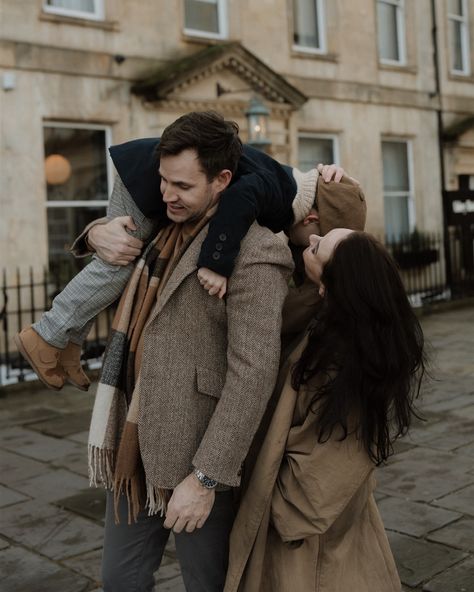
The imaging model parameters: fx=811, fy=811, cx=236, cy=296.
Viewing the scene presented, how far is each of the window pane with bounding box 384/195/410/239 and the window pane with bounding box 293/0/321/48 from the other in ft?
10.8

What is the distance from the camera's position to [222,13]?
12.5 metres

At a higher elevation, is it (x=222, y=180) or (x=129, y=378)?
(x=222, y=180)

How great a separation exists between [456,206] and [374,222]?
1.54 meters

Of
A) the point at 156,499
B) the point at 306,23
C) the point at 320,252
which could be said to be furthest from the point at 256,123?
the point at 156,499

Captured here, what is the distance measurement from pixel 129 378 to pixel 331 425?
25.5 inches

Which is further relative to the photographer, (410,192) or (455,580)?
(410,192)

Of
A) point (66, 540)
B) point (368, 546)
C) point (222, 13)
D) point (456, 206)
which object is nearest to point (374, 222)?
point (456, 206)

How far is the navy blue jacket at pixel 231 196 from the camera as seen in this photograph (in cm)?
222

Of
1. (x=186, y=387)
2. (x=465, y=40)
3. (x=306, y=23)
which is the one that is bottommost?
(x=186, y=387)

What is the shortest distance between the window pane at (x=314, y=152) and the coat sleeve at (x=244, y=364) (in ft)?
39.0

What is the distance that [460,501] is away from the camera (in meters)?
4.52

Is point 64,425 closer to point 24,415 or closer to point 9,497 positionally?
point 24,415

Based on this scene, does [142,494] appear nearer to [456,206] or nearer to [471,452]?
[471,452]

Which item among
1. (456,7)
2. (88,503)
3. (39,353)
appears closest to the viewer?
(39,353)
